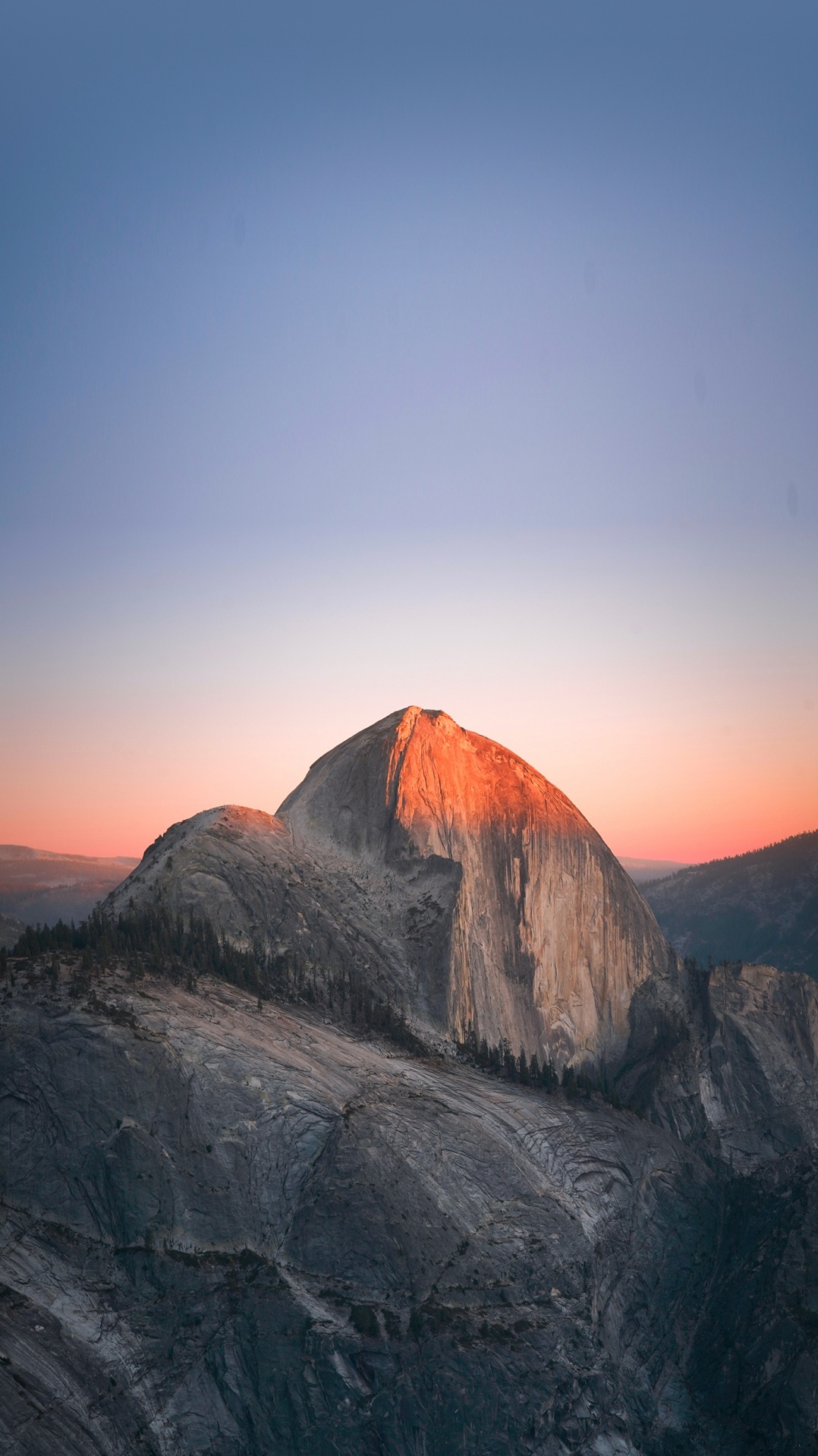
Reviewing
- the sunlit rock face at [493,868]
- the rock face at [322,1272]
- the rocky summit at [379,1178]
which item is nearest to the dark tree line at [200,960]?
the rocky summit at [379,1178]

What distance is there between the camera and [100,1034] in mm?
106000

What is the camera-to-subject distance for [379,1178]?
111 metres

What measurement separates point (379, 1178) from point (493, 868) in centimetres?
6283

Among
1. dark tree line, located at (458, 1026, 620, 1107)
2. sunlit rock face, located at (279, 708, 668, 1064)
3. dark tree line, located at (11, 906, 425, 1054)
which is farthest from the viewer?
sunlit rock face, located at (279, 708, 668, 1064)

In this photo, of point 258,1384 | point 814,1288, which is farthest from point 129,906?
A: point 814,1288

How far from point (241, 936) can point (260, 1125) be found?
31508 millimetres

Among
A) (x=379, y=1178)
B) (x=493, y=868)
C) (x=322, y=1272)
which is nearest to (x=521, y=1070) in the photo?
(x=493, y=868)

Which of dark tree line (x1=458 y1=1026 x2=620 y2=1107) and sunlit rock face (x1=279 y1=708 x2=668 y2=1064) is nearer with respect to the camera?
dark tree line (x1=458 y1=1026 x2=620 y2=1107)

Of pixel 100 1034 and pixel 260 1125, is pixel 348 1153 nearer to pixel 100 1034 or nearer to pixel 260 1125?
pixel 260 1125

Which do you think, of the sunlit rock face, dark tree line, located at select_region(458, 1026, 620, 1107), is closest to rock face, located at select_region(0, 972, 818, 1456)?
dark tree line, located at select_region(458, 1026, 620, 1107)

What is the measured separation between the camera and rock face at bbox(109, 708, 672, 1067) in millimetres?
145500

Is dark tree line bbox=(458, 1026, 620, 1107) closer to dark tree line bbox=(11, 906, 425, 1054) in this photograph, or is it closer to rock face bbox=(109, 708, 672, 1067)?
rock face bbox=(109, 708, 672, 1067)

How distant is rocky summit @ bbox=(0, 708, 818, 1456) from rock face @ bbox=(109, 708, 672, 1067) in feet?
1.67

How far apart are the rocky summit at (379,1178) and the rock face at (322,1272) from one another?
0.24m
